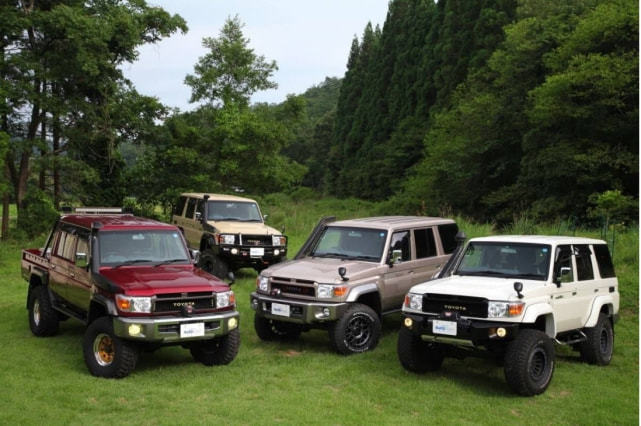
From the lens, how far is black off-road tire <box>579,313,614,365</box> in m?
9.17

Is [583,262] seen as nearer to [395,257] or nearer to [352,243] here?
[395,257]

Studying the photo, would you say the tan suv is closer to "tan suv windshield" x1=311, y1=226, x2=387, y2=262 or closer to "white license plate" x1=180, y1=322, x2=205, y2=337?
"tan suv windshield" x1=311, y1=226, x2=387, y2=262

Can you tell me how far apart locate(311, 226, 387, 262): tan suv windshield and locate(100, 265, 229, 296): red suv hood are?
2485 mm

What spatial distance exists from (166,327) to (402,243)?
14.3 feet

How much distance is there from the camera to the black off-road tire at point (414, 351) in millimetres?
8445

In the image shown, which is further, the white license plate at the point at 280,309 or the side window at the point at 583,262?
the white license plate at the point at 280,309

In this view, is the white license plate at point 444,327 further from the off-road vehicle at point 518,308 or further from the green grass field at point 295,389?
the green grass field at point 295,389

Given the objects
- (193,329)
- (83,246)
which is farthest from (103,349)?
(83,246)

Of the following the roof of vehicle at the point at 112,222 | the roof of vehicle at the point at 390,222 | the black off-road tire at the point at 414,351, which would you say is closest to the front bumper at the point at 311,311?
the black off-road tire at the point at 414,351

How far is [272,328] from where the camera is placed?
10.5m

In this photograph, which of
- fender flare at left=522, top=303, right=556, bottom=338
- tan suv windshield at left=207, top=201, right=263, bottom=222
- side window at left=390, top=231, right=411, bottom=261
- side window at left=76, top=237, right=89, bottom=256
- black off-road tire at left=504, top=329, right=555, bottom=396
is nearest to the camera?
black off-road tire at left=504, top=329, right=555, bottom=396

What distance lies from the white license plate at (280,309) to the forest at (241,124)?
44.1ft

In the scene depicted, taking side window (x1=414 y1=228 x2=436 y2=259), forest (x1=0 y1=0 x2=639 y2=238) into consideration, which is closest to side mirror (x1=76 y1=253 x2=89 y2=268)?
side window (x1=414 y1=228 x2=436 y2=259)

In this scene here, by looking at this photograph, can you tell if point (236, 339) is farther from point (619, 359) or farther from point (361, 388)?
point (619, 359)
